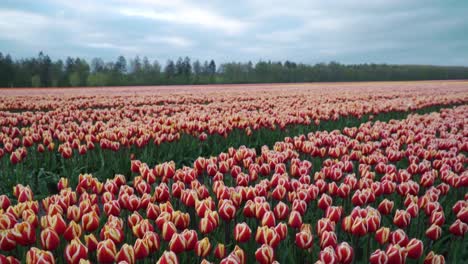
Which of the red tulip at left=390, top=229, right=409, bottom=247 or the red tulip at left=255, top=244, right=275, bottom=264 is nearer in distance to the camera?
the red tulip at left=255, top=244, right=275, bottom=264

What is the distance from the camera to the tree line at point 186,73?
64.2 m

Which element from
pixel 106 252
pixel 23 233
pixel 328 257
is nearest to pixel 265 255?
pixel 328 257

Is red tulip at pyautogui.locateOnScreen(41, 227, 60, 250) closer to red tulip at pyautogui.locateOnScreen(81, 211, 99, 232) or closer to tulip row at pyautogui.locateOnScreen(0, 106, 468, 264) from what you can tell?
tulip row at pyautogui.locateOnScreen(0, 106, 468, 264)

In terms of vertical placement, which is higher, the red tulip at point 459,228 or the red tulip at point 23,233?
the red tulip at point 23,233

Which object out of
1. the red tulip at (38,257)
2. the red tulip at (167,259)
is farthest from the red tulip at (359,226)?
the red tulip at (38,257)

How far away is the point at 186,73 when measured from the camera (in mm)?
78750

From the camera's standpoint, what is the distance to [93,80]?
6775 cm

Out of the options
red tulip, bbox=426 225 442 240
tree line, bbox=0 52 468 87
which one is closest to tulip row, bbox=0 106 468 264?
red tulip, bbox=426 225 442 240

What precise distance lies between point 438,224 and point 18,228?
303cm

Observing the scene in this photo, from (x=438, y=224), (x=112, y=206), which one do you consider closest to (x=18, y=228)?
(x=112, y=206)

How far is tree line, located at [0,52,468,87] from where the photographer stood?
6425 centimetres

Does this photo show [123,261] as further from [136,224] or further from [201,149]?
[201,149]

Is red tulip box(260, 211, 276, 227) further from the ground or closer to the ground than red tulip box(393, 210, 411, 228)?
further from the ground

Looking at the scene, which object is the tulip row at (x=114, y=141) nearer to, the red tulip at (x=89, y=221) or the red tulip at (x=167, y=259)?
the red tulip at (x=89, y=221)
